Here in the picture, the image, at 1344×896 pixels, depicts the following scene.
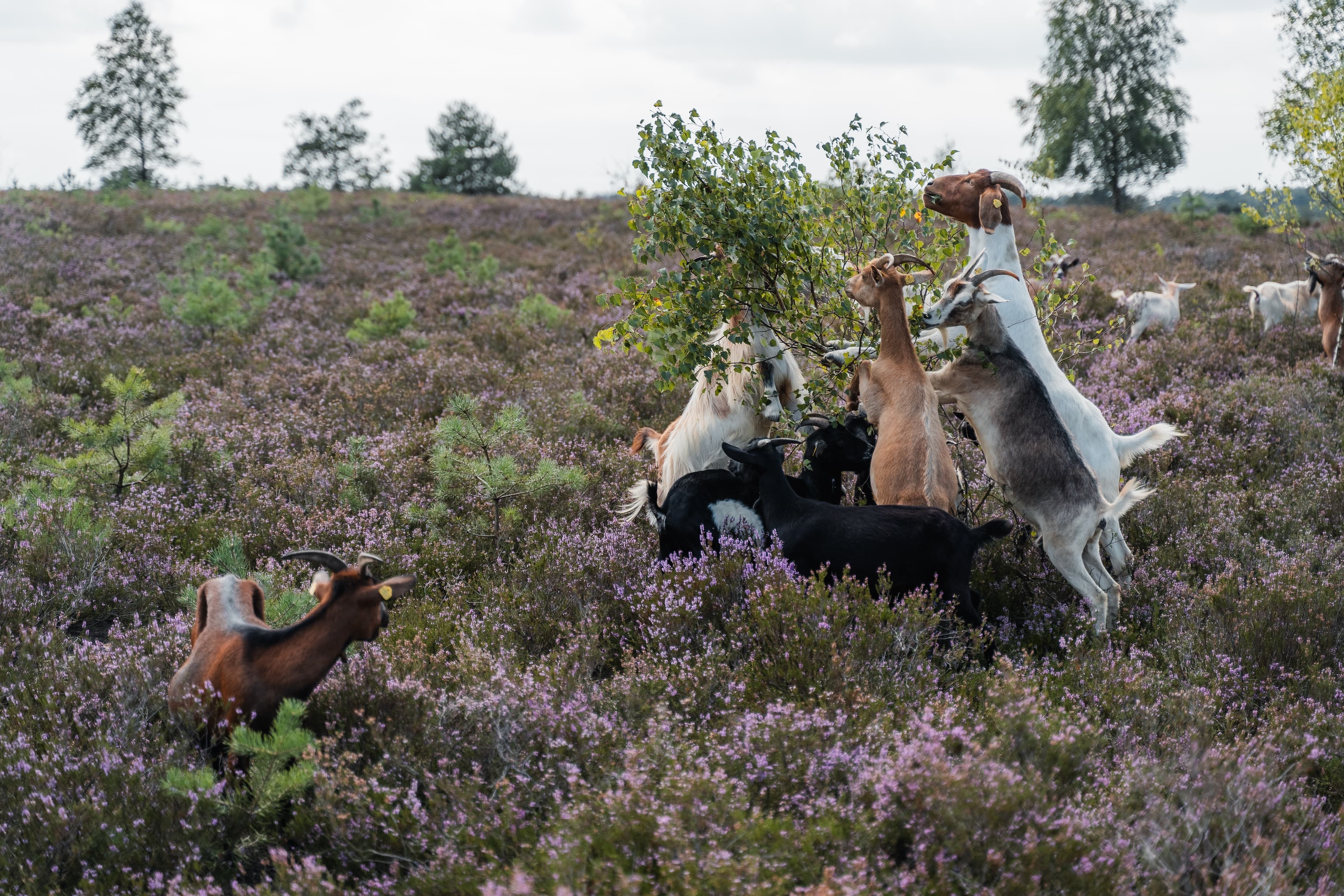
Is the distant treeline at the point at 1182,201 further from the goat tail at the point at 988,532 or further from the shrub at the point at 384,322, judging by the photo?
the goat tail at the point at 988,532

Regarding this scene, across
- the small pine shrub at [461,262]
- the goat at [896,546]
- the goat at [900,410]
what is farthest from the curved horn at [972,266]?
the small pine shrub at [461,262]

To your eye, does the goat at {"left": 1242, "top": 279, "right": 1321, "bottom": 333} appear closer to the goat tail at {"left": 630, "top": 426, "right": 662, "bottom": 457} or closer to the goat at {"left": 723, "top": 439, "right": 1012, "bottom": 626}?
the goat tail at {"left": 630, "top": 426, "right": 662, "bottom": 457}

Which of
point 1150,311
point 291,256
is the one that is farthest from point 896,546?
point 291,256

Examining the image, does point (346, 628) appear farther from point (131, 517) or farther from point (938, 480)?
point (131, 517)

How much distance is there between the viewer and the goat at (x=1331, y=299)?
10.1 meters

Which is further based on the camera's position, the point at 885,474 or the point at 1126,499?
the point at 885,474

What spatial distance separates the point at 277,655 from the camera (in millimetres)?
3477

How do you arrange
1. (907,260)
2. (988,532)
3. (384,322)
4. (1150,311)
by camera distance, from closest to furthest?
(988,532), (907,260), (1150,311), (384,322)

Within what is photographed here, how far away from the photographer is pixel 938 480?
16.2ft

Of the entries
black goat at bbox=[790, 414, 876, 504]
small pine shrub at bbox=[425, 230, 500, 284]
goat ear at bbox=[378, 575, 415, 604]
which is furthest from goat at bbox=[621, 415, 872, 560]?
small pine shrub at bbox=[425, 230, 500, 284]

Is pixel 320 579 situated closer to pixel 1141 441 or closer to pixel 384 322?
pixel 1141 441

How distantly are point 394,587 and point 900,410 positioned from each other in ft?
9.15

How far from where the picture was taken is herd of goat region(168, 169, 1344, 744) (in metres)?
3.55

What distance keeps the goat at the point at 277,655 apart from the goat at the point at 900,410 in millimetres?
2669
